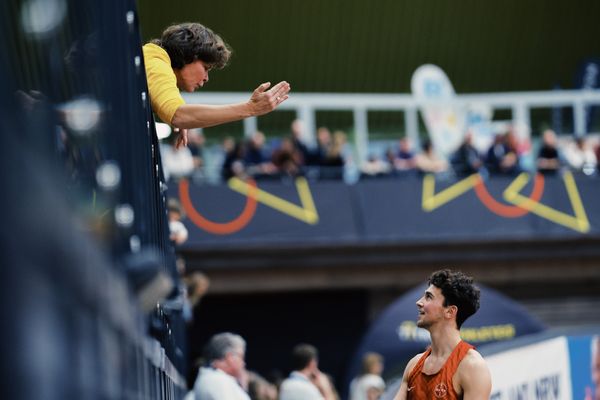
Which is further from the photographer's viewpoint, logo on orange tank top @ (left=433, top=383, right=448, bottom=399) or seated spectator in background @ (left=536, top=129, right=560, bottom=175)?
seated spectator in background @ (left=536, top=129, right=560, bottom=175)

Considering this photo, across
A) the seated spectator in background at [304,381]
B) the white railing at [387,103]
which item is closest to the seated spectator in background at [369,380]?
the seated spectator in background at [304,381]

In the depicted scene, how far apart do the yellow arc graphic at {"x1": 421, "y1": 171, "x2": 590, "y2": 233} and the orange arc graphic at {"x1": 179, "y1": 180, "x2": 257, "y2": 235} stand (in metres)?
2.61

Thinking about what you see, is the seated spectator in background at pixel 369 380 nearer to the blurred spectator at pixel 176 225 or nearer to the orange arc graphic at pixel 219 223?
the blurred spectator at pixel 176 225

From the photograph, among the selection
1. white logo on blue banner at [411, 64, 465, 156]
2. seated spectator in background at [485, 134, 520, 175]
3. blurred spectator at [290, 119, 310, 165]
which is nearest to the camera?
blurred spectator at [290, 119, 310, 165]

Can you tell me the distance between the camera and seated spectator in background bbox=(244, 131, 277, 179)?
16641 millimetres

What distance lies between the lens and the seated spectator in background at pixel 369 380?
10797mm

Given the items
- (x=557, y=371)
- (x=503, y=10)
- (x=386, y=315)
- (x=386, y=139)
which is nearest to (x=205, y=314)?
(x=386, y=139)

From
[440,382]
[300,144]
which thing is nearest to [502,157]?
[300,144]

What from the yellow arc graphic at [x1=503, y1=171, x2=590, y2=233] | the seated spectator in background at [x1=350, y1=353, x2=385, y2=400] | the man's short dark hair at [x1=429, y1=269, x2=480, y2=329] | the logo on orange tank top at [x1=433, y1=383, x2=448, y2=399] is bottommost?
the seated spectator in background at [x1=350, y1=353, x2=385, y2=400]

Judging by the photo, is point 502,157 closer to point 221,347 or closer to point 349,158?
point 349,158

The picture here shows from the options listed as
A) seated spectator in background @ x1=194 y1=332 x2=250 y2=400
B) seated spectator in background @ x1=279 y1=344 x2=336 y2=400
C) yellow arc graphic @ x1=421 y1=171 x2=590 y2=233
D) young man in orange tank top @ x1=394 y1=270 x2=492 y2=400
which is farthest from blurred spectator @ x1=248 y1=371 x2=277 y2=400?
yellow arc graphic @ x1=421 y1=171 x2=590 y2=233

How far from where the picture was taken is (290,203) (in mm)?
16750

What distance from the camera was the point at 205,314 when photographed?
19562mm

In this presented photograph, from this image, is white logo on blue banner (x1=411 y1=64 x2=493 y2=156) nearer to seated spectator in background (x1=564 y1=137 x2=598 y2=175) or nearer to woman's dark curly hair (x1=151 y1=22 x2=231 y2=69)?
seated spectator in background (x1=564 y1=137 x2=598 y2=175)
